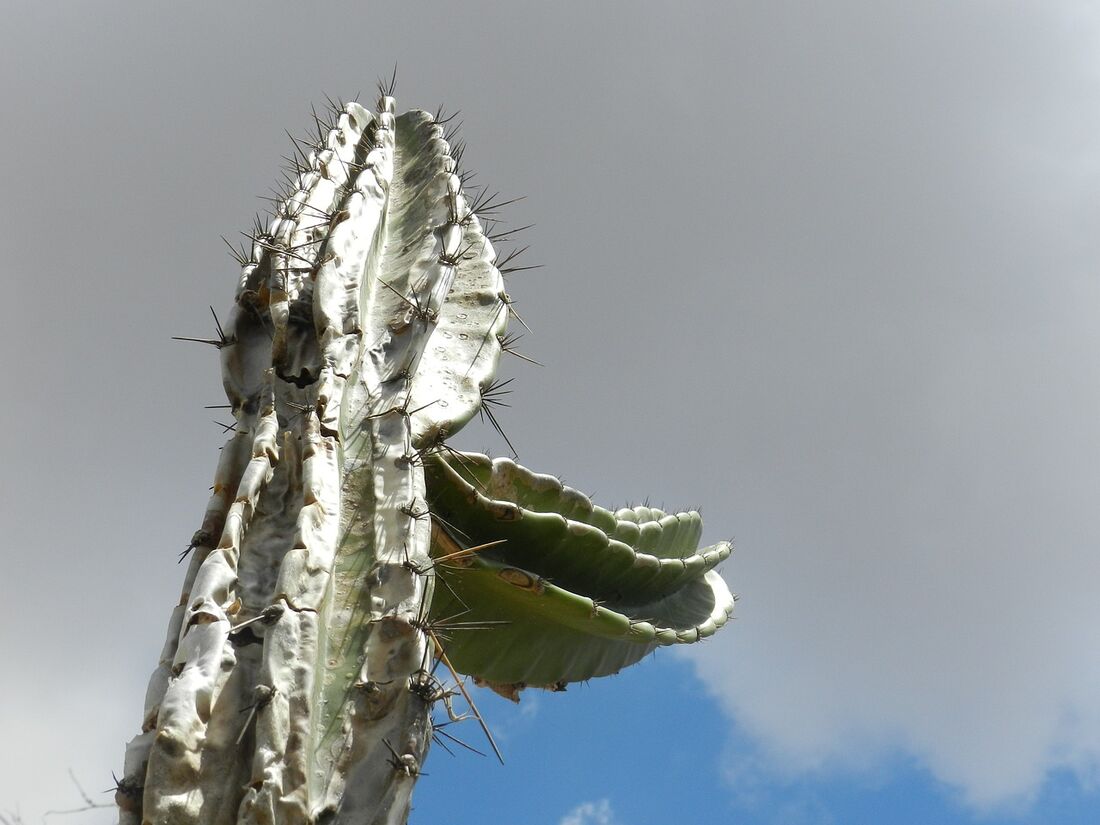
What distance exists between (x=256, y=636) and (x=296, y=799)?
1.30 feet

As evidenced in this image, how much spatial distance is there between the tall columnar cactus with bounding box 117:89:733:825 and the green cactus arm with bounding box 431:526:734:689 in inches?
0.4

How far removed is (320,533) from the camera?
2.83 m

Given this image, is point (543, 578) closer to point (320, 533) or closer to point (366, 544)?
point (366, 544)

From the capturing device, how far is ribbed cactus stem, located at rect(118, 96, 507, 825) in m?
2.46

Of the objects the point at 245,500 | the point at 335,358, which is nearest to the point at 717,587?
the point at 335,358

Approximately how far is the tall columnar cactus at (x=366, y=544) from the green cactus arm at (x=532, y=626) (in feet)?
0.03

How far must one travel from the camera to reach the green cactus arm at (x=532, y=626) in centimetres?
381

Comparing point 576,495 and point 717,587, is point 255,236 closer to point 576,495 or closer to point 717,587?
point 576,495

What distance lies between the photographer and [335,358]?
3.29m

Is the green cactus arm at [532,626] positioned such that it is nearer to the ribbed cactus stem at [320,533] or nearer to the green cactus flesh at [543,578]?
the green cactus flesh at [543,578]

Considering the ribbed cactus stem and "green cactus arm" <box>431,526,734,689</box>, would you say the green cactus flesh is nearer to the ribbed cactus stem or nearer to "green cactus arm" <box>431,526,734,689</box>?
"green cactus arm" <box>431,526,734,689</box>

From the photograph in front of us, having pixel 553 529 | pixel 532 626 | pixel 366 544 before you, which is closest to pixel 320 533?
pixel 366 544

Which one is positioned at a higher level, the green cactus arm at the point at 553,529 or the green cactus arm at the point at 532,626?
the green cactus arm at the point at 553,529

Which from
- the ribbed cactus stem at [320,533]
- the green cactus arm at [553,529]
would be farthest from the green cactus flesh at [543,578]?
the ribbed cactus stem at [320,533]
